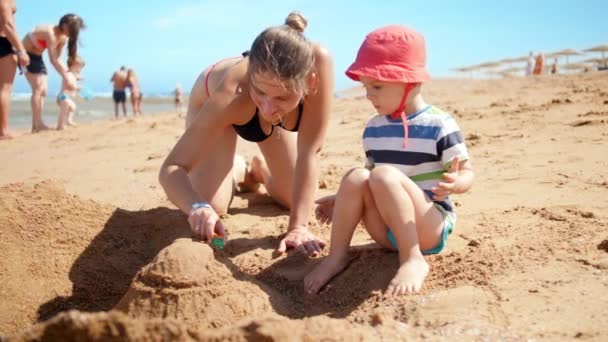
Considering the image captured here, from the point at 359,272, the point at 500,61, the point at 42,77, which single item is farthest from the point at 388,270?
the point at 500,61

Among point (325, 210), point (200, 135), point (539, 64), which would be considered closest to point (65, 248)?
point (200, 135)

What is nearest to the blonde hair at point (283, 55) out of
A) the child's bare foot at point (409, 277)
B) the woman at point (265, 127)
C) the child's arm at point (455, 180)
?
the woman at point (265, 127)

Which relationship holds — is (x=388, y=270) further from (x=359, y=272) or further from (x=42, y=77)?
(x=42, y=77)

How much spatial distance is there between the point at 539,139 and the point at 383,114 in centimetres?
301

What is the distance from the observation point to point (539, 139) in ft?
15.8

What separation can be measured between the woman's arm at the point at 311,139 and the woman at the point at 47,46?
5.81 meters

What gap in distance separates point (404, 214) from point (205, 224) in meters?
0.81

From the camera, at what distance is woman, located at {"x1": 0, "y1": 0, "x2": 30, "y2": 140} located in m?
6.60

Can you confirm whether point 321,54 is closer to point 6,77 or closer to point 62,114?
point 6,77

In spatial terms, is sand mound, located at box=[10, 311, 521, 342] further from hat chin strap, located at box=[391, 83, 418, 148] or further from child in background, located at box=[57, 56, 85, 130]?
child in background, located at box=[57, 56, 85, 130]

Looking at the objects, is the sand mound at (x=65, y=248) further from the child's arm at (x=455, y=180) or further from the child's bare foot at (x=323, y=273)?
the child's arm at (x=455, y=180)

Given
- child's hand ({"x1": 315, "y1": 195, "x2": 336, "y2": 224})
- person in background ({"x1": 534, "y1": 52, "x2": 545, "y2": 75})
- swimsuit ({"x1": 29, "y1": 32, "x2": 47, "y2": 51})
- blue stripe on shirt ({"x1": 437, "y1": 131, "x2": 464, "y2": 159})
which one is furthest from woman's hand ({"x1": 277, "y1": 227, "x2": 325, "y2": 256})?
person in background ({"x1": 534, "y1": 52, "x2": 545, "y2": 75})

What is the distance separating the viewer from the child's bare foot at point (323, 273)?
227 centimetres

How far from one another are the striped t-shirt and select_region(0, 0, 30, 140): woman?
231 inches
